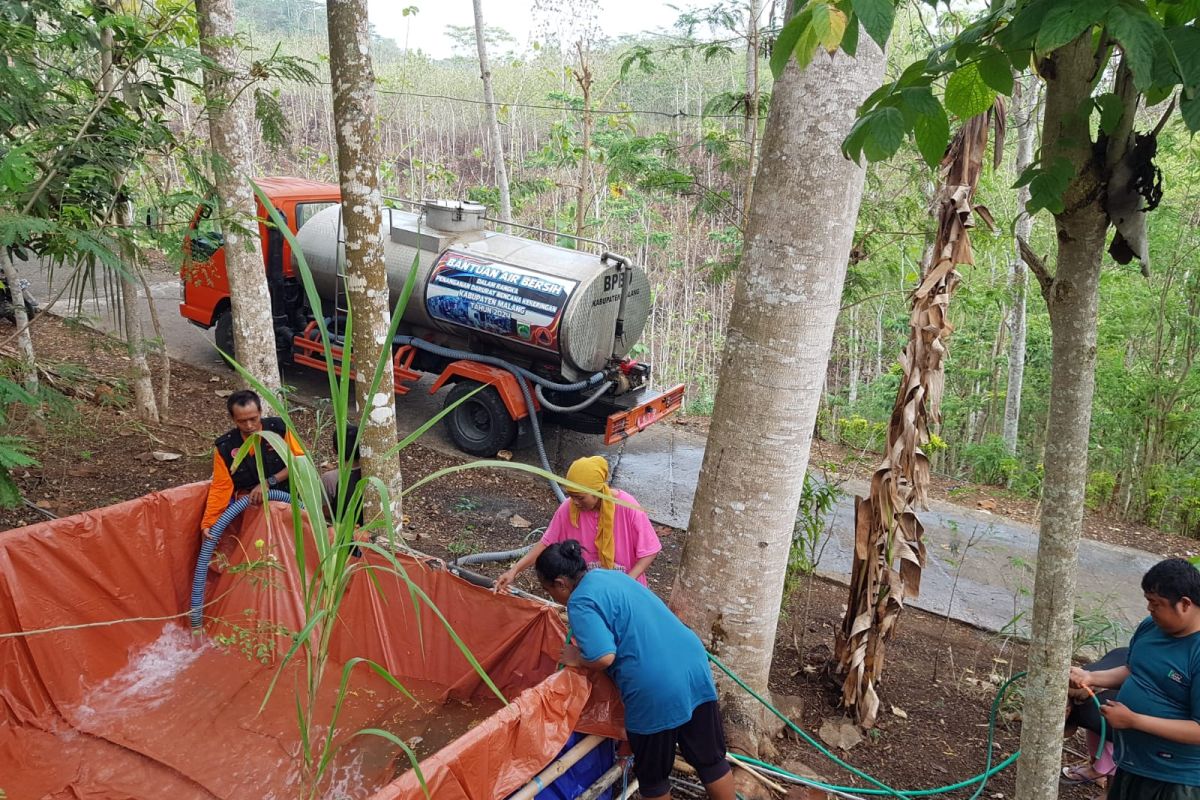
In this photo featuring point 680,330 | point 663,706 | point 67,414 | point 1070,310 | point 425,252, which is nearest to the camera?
point 1070,310

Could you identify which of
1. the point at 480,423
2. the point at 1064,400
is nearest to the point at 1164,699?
the point at 1064,400

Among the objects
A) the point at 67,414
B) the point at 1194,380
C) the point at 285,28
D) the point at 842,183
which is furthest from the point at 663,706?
the point at 285,28

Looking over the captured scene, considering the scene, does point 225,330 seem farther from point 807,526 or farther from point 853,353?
point 853,353

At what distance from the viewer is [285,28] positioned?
128 ft

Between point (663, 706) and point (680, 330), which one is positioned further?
point (680, 330)

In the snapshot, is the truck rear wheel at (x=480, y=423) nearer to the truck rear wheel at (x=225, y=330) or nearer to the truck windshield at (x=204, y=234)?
the truck windshield at (x=204, y=234)

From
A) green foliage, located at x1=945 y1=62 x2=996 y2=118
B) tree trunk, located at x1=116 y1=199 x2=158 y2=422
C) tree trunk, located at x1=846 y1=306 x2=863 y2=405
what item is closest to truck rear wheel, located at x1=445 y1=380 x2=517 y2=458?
tree trunk, located at x1=116 y1=199 x2=158 y2=422

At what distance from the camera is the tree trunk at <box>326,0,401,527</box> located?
4121 millimetres

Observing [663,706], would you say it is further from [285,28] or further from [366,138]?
[285,28]

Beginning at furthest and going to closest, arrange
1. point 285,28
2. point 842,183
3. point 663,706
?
1. point 285,28
2. point 842,183
3. point 663,706

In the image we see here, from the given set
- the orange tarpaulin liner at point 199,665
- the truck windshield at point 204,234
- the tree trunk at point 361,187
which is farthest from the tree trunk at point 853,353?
the orange tarpaulin liner at point 199,665

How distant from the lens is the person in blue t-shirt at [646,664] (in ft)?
9.42

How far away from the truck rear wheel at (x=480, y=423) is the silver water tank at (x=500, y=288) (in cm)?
47

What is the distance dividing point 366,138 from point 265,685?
9.13ft
